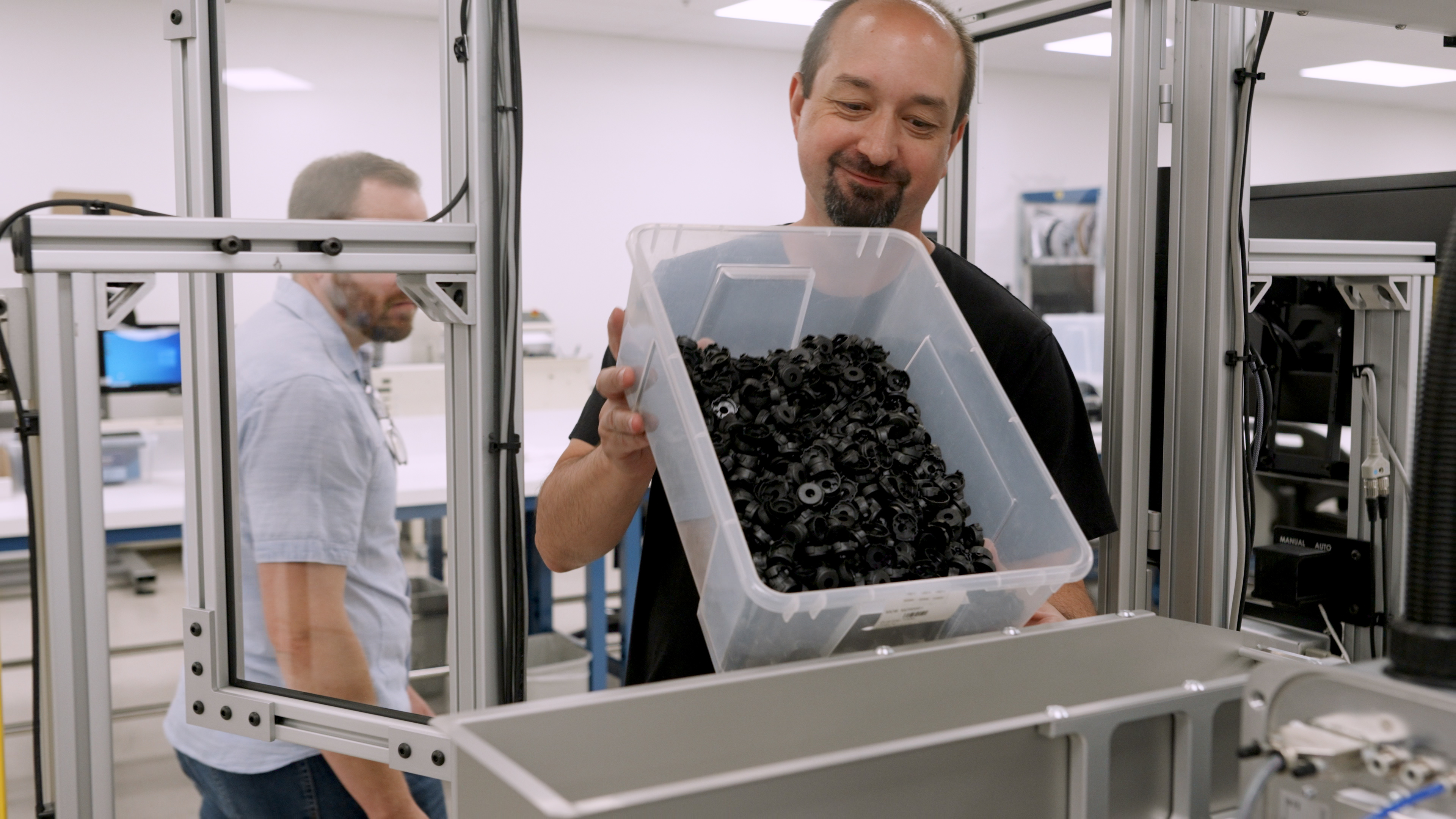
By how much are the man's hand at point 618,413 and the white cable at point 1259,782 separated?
49cm

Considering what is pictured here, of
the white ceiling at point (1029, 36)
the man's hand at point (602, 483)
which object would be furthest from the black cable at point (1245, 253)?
the white ceiling at point (1029, 36)

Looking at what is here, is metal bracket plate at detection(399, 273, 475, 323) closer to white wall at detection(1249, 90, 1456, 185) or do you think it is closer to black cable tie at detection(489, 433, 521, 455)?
black cable tie at detection(489, 433, 521, 455)

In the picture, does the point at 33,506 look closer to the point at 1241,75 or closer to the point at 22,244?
the point at 22,244

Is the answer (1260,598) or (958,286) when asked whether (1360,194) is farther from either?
(958,286)

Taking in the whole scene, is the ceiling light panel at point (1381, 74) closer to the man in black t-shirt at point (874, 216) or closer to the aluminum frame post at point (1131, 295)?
the aluminum frame post at point (1131, 295)

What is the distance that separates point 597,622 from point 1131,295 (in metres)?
2.09

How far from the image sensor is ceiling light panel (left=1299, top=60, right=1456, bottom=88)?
6.64m

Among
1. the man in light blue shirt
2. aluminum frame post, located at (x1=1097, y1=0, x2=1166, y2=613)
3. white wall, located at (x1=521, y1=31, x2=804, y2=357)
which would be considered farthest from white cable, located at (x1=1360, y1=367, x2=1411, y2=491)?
white wall, located at (x1=521, y1=31, x2=804, y2=357)

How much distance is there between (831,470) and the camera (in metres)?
0.80

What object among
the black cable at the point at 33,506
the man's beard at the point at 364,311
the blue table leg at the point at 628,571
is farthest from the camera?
the blue table leg at the point at 628,571

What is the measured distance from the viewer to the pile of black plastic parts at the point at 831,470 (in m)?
0.77

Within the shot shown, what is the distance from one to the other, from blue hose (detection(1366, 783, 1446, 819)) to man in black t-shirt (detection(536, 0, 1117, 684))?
66 cm

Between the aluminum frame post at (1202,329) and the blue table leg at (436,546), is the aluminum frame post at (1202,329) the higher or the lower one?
the higher one

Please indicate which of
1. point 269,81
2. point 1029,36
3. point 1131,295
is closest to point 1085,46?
point 1029,36
